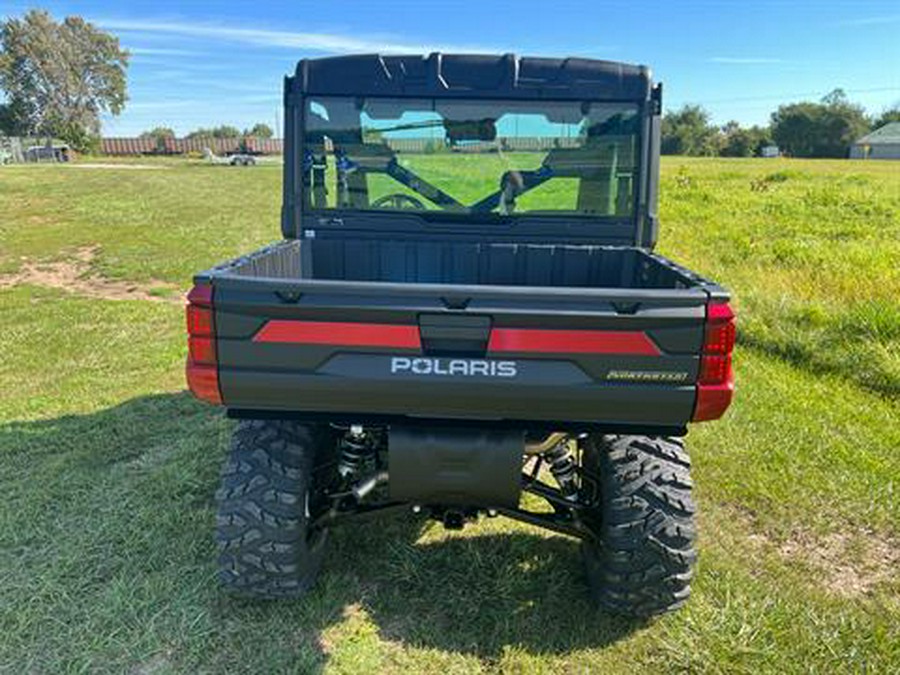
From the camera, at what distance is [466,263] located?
373cm

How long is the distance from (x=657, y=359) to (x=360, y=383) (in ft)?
3.17

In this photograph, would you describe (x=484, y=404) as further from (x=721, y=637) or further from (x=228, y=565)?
(x=721, y=637)

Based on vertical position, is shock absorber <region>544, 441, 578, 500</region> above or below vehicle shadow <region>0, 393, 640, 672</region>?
above

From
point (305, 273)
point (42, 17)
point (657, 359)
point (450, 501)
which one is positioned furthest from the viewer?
point (42, 17)

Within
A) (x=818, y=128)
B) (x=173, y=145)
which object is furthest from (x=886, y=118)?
(x=173, y=145)

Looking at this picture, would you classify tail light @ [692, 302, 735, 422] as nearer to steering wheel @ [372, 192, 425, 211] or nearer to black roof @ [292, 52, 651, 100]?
black roof @ [292, 52, 651, 100]

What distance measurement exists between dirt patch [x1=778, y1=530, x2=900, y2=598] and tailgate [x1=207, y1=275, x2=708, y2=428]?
1.62 m

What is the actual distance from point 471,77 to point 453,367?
1963 mm

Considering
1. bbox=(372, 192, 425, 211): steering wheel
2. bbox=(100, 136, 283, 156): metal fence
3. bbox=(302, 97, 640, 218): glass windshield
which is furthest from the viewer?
bbox=(100, 136, 283, 156): metal fence

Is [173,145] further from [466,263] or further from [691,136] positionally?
[466,263]

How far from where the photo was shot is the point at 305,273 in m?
3.68

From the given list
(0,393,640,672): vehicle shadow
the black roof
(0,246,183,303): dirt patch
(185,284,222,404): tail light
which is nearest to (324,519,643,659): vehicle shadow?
(0,393,640,672): vehicle shadow

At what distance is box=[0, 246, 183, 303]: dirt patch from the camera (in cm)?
952

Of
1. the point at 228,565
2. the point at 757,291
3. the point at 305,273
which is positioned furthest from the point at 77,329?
the point at 757,291
